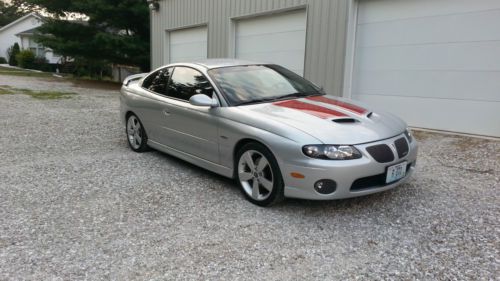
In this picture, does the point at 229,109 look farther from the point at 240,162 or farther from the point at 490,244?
the point at 490,244

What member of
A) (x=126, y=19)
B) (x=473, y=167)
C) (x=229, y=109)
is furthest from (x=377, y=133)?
(x=126, y=19)

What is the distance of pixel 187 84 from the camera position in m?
4.87

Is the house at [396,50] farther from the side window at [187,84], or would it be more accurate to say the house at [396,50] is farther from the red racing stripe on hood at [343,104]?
the side window at [187,84]

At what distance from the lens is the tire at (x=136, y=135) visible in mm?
5750

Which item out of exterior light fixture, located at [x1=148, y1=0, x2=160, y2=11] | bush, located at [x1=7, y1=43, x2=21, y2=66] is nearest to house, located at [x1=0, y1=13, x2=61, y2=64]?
bush, located at [x1=7, y1=43, x2=21, y2=66]

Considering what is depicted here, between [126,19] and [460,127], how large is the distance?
16395mm

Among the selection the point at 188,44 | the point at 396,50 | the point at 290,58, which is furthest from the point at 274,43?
the point at 188,44

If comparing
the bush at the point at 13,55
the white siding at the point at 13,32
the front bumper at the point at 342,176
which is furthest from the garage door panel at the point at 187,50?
the white siding at the point at 13,32

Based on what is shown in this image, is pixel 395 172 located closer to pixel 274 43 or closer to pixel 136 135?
pixel 136 135

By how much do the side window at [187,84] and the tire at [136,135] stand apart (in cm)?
96

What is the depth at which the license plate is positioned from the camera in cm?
353

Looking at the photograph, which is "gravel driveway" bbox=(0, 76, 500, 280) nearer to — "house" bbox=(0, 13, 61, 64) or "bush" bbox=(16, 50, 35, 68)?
"bush" bbox=(16, 50, 35, 68)

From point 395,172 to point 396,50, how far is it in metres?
4.25

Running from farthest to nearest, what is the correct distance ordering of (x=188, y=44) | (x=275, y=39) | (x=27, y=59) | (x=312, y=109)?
(x=27, y=59)
(x=188, y=44)
(x=275, y=39)
(x=312, y=109)
